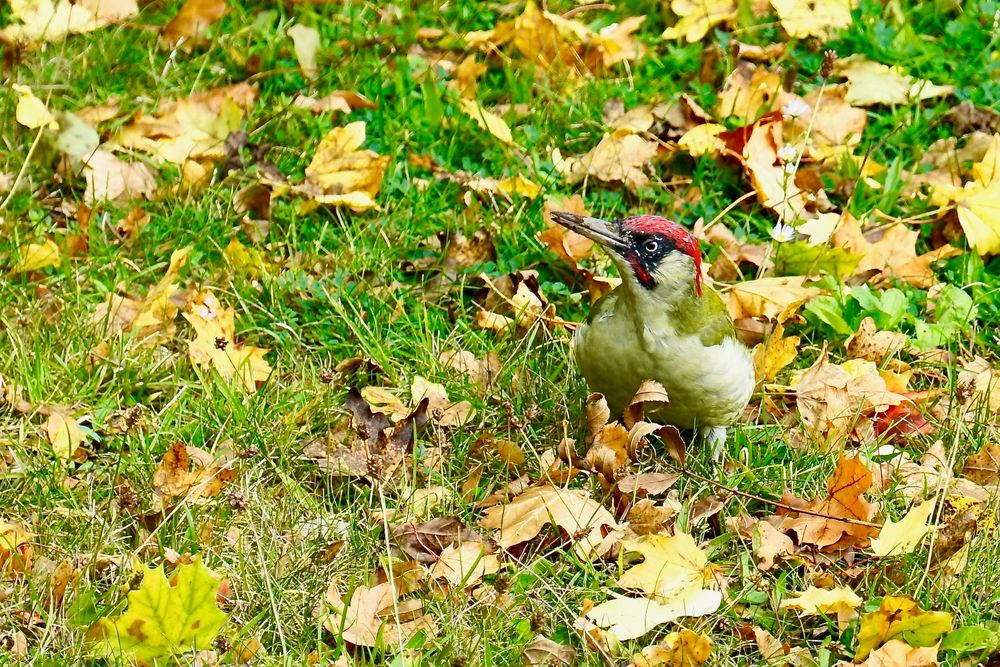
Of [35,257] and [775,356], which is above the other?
[35,257]

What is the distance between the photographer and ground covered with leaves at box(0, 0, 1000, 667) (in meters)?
3.34

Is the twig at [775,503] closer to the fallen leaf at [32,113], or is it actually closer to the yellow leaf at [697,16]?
the yellow leaf at [697,16]

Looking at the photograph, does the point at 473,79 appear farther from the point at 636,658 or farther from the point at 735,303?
the point at 636,658

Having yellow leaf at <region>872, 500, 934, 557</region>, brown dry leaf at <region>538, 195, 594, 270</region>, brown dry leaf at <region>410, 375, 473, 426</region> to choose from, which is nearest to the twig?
yellow leaf at <region>872, 500, 934, 557</region>

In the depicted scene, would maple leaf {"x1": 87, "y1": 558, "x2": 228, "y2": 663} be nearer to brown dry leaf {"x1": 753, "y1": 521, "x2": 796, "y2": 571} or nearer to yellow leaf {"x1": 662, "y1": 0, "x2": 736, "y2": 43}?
brown dry leaf {"x1": 753, "y1": 521, "x2": 796, "y2": 571}

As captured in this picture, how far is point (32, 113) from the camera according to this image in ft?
15.8

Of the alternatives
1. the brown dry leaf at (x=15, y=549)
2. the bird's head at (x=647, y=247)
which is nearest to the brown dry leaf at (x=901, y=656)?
the bird's head at (x=647, y=247)

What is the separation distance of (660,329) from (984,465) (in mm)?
1018

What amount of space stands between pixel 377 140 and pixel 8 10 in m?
1.72

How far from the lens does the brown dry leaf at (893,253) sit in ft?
15.2

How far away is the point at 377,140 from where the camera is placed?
5094 millimetres

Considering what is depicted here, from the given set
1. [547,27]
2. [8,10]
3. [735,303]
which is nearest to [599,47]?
[547,27]

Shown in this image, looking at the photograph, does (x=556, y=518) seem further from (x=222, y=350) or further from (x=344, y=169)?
(x=344, y=169)

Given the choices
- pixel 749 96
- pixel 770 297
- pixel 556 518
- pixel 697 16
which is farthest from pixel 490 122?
pixel 556 518
